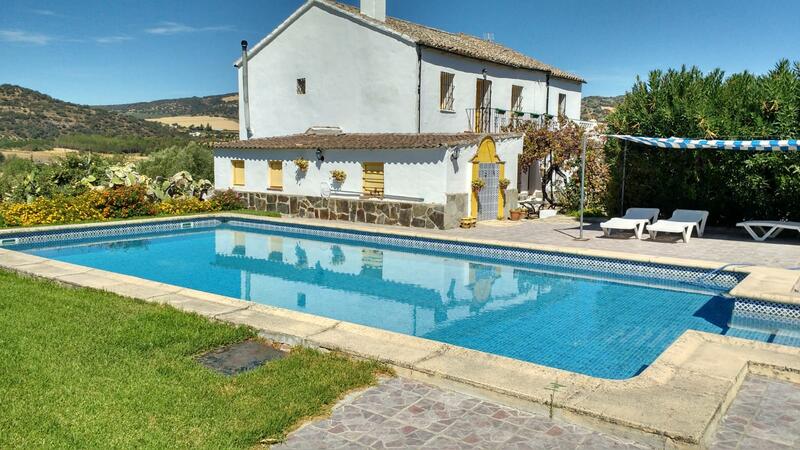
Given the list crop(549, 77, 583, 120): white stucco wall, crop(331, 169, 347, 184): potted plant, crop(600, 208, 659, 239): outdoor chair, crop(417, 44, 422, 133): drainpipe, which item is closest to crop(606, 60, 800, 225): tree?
crop(600, 208, 659, 239): outdoor chair

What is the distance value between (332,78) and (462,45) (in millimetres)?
5596

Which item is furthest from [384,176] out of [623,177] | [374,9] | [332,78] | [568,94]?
[568,94]

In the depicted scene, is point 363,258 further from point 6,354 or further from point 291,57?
point 291,57

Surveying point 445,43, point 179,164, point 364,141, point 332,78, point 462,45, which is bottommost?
point 179,164

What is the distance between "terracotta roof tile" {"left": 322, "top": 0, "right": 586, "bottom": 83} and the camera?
2109 centimetres

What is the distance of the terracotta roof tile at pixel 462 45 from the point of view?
21.1m

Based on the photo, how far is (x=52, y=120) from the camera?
63.3 meters

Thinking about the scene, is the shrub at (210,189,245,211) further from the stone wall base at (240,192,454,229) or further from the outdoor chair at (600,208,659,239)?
the outdoor chair at (600,208,659,239)

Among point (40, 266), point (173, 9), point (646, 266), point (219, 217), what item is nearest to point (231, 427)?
point (40, 266)

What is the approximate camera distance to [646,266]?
11.7 meters

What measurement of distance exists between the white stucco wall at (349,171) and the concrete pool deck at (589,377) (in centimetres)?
1010

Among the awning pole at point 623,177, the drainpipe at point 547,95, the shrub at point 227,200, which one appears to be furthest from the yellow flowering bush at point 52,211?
the drainpipe at point 547,95

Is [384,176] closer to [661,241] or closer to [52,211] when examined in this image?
[661,241]

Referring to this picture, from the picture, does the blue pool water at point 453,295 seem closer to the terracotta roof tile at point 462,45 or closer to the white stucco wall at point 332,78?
the white stucco wall at point 332,78
